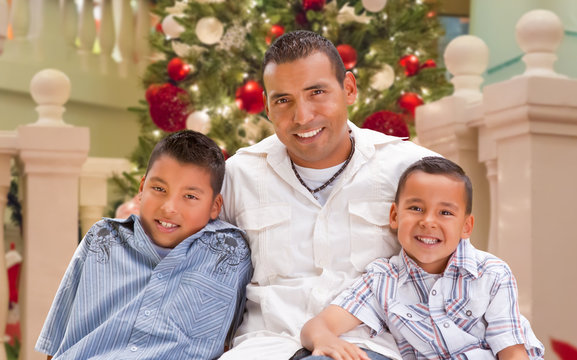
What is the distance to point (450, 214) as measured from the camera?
5.58ft

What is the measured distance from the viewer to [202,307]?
1760 mm

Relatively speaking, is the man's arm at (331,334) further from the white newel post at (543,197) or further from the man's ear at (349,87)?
the white newel post at (543,197)

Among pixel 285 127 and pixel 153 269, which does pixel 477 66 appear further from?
pixel 153 269

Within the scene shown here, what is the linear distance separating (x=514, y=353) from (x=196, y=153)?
825mm

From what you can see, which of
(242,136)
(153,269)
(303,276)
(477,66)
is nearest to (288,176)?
(303,276)

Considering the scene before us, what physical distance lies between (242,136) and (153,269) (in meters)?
1.92

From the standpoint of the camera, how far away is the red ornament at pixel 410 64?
147 inches

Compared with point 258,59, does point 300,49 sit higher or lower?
lower

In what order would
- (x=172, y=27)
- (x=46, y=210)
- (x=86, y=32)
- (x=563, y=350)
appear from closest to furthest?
(x=563, y=350)
(x=46, y=210)
(x=172, y=27)
(x=86, y=32)

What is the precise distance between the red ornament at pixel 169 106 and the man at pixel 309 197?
1.79 metres

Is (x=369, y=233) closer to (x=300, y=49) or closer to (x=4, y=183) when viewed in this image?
(x=300, y=49)

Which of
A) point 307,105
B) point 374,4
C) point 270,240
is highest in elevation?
point 374,4

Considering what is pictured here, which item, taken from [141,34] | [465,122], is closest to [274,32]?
[465,122]

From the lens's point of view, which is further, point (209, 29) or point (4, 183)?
point (209, 29)
